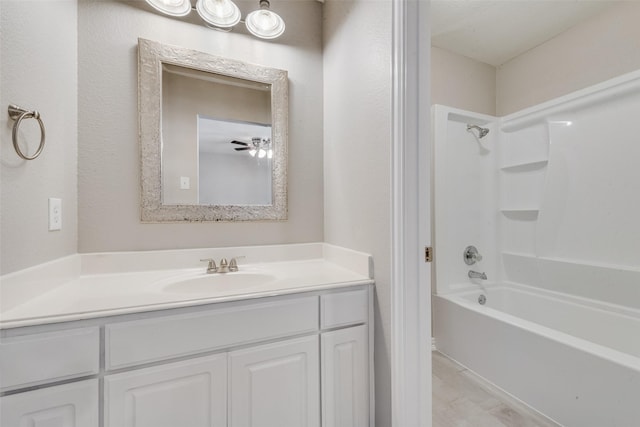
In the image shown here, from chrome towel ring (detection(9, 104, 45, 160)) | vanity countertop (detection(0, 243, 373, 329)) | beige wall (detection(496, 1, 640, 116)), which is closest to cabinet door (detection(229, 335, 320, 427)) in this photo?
vanity countertop (detection(0, 243, 373, 329))

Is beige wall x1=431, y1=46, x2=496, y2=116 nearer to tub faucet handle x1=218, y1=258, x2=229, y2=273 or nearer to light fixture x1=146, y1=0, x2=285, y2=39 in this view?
light fixture x1=146, y1=0, x2=285, y2=39

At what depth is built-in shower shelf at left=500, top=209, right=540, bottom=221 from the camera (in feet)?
6.97

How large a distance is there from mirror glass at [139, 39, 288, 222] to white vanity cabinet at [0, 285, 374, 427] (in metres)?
0.62

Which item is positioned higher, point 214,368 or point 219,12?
point 219,12

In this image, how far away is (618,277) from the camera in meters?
1.65

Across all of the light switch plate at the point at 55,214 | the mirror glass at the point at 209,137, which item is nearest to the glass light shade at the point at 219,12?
the mirror glass at the point at 209,137

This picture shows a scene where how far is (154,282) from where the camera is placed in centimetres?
112

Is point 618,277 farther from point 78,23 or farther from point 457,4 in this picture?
point 78,23

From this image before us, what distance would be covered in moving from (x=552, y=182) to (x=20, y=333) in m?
2.96

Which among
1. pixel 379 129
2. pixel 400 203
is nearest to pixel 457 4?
pixel 379 129

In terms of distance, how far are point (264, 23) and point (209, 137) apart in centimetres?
70

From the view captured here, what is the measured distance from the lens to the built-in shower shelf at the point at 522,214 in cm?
212

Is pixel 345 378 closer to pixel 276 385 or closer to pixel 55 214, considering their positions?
pixel 276 385

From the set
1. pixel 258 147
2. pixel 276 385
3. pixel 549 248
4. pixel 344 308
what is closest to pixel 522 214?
pixel 549 248
